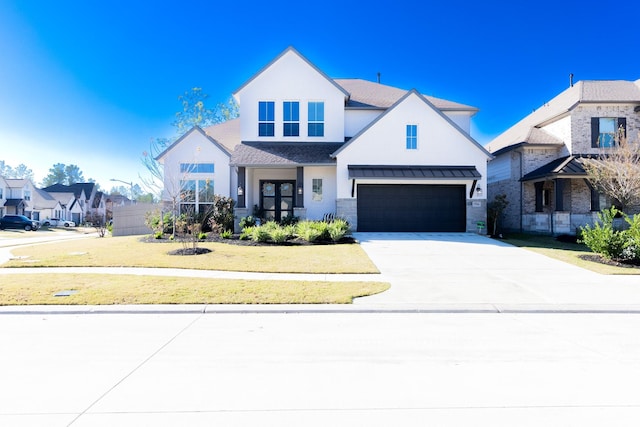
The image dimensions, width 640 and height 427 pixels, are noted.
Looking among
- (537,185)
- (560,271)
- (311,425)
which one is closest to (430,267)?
(560,271)

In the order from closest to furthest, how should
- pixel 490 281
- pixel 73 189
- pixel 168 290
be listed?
pixel 168 290 → pixel 490 281 → pixel 73 189

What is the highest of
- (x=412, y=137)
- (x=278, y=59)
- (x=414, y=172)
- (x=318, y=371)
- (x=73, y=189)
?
(x=278, y=59)

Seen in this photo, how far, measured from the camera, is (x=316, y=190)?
67.6 ft

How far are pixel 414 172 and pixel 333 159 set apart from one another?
14.7ft

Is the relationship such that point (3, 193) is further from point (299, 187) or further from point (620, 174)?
point (620, 174)

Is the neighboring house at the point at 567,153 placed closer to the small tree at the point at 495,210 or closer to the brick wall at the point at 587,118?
the brick wall at the point at 587,118

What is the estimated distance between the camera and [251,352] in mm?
4688

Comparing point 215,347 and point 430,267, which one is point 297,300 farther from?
point 430,267

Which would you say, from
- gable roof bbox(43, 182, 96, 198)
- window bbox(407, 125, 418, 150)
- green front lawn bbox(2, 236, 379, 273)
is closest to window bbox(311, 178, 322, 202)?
window bbox(407, 125, 418, 150)

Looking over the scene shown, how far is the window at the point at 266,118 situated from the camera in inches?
841

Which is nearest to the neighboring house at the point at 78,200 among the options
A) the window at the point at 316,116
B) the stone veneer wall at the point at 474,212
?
the window at the point at 316,116

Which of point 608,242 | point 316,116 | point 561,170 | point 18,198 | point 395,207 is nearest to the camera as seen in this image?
point 608,242

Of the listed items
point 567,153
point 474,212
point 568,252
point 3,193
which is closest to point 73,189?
point 3,193

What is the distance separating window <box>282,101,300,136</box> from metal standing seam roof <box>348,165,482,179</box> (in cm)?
488
